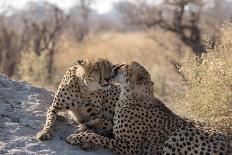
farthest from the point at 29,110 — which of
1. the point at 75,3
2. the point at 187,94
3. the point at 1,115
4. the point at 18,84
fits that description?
the point at 75,3

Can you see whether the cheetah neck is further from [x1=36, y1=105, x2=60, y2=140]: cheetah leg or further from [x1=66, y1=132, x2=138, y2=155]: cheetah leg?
[x1=36, y1=105, x2=60, y2=140]: cheetah leg

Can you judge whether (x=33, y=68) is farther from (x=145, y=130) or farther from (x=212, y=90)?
(x=145, y=130)

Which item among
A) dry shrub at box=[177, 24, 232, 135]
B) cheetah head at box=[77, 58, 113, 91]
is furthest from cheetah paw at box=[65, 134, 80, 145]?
dry shrub at box=[177, 24, 232, 135]

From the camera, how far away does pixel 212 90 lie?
4.90m

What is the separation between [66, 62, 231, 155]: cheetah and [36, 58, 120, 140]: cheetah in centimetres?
13

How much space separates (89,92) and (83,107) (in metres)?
0.14

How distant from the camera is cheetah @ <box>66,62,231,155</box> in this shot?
13.3 feet

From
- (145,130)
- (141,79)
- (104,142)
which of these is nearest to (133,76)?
(141,79)

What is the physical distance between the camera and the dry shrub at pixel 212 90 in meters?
4.88

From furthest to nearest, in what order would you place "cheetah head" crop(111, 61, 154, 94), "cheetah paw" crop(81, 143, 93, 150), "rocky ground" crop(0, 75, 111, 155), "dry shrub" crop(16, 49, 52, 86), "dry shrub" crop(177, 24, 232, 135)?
1. "dry shrub" crop(16, 49, 52, 86)
2. "dry shrub" crop(177, 24, 232, 135)
3. "cheetah head" crop(111, 61, 154, 94)
4. "cheetah paw" crop(81, 143, 93, 150)
5. "rocky ground" crop(0, 75, 111, 155)

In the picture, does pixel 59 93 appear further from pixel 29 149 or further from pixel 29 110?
pixel 29 149

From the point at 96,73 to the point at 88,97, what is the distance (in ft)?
0.87

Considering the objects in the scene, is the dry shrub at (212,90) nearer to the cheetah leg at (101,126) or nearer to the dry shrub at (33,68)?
the cheetah leg at (101,126)

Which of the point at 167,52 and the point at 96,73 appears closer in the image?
the point at 96,73
